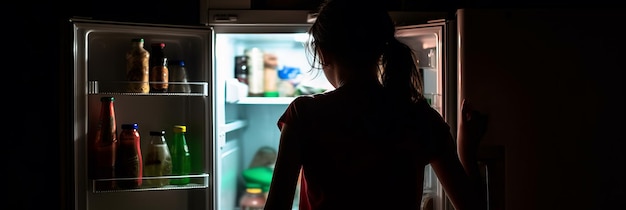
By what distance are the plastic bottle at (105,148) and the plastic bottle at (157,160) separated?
0.35 feet

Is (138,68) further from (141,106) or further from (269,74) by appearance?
(269,74)

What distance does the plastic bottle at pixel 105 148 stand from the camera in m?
1.56

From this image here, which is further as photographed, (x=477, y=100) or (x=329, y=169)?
(x=477, y=100)

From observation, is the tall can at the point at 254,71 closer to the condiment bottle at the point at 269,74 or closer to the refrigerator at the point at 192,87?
the condiment bottle at the point at 269,74

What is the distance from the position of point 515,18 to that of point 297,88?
1.04m

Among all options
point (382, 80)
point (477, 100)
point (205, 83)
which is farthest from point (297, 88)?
point (382, 80)

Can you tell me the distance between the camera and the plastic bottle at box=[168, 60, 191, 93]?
166 centimetres

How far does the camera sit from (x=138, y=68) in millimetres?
1596

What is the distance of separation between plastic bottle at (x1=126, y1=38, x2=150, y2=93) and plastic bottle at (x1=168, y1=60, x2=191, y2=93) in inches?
3.2

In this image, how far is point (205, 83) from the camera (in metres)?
1.63

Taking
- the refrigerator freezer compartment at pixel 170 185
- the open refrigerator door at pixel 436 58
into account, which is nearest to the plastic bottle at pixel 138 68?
the refrigerator freezer compartment at pixel 170 185
